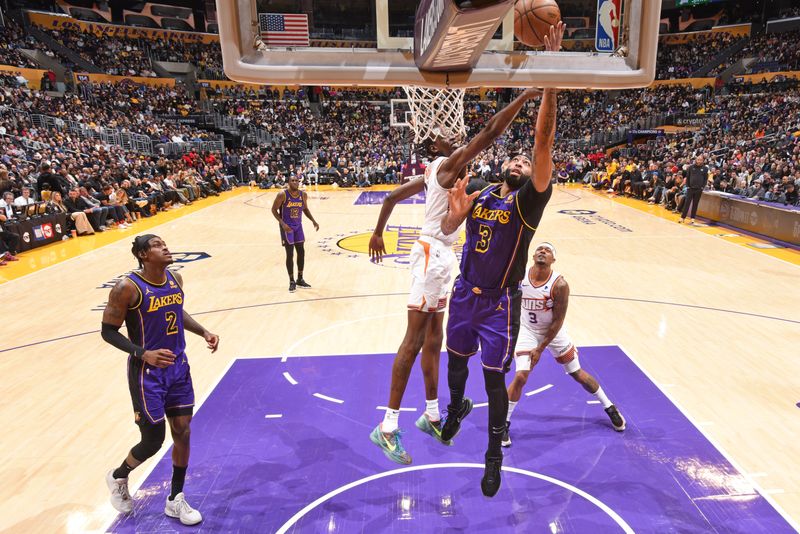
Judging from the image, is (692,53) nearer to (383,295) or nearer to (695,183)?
(695,183)

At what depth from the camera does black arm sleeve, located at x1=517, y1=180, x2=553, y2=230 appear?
304 centimetres

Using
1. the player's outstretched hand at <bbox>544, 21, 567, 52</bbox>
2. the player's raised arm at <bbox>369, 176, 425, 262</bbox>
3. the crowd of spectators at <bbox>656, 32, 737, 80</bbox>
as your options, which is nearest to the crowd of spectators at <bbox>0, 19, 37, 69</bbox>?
the player's raised arm at <bbox>369, 176, 425, 262</bbox>

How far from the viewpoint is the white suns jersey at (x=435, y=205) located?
363 centimetres

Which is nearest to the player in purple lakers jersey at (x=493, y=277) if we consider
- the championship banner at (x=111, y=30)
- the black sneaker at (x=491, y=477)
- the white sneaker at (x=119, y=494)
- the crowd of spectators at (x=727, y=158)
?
the black sneaker at (x=491, y=477)

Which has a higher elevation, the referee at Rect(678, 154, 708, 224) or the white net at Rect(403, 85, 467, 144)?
the white net at Rect(403, 85, 467, 144)

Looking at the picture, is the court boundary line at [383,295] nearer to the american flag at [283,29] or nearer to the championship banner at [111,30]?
the american flag at [283,29]

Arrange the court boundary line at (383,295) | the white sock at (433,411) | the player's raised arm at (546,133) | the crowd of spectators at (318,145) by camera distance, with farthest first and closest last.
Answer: the crowd of spectators at (318,145) → the court boundary line at (383,295) → the white sock at (433,411) → the player's raised arm at (546,133)

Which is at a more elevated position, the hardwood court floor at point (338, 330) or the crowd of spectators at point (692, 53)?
the crowd of spectators at point (692, 53)

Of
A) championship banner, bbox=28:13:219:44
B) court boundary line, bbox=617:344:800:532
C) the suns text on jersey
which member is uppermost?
championship banner, bbox=28:13:219:44

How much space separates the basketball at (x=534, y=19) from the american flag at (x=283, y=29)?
4.14ft

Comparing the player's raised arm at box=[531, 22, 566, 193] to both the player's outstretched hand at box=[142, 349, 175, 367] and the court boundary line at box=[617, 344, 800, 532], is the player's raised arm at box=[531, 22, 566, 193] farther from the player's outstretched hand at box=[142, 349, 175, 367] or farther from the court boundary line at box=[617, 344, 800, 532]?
the court boundary line at box=[617, 344, 800, 532]

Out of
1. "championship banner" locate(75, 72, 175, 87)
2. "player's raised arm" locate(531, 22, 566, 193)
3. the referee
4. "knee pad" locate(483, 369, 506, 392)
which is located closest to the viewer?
"player's raised arm" locate(531, 22, 566, 193)

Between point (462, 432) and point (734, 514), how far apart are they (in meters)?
1.93

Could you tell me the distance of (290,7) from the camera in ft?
10.5
